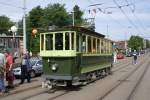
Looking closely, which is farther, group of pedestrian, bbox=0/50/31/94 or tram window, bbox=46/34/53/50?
tram window, bbox=46/34/53/50

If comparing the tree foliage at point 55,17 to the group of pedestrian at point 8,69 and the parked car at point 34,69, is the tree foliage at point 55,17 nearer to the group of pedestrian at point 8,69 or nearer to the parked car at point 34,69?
the parked car at point 34,69

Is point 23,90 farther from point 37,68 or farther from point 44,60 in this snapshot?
point 37,68

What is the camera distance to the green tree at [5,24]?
138500 millimetres

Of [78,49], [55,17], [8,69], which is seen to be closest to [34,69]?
[78,49]

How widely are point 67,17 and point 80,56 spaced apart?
92.6 meters

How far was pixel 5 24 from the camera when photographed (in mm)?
140750

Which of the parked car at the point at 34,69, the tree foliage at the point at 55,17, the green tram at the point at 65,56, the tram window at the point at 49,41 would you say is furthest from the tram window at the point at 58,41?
the tree foliage at the point at 55,17

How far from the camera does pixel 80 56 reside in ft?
66.9

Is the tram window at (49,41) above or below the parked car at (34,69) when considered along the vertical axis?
above

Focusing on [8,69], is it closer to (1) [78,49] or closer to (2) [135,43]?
(1) [78,49]

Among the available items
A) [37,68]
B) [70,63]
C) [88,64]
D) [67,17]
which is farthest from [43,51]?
[67,17]

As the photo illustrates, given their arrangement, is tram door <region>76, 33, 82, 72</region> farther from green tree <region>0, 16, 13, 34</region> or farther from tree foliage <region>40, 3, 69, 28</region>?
green tree <region>0, 16, 13, 34</region>

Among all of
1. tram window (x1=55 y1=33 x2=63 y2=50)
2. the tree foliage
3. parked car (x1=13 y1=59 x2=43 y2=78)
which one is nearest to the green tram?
tram window (x1=55 y1=33 x2=63 y2=50)

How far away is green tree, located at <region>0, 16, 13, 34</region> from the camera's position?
138500 millimetres
